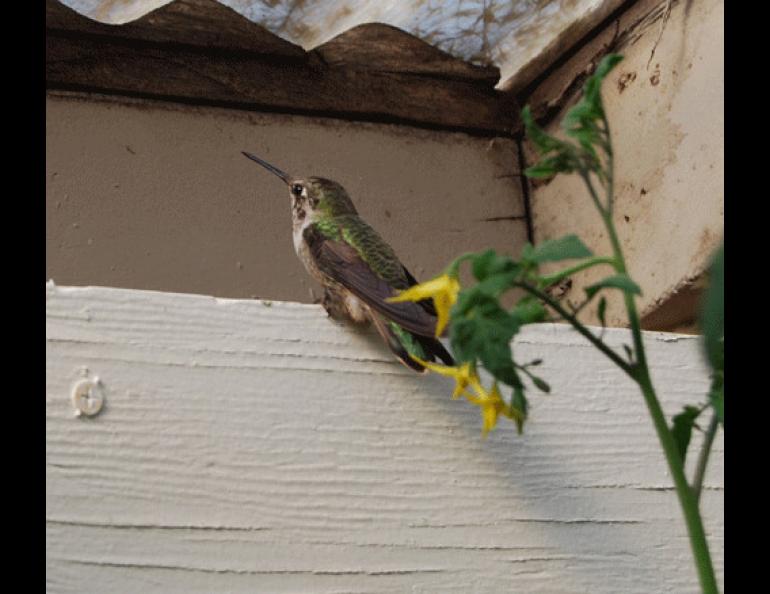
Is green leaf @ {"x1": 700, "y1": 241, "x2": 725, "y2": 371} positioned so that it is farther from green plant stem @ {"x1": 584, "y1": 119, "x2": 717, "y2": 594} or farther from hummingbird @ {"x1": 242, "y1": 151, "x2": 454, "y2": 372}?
hummingbird @ {"x1": 242, "y1": 151, "x2": 454, "y2": 372}

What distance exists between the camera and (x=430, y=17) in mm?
1972

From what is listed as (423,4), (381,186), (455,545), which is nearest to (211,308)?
(455,545)

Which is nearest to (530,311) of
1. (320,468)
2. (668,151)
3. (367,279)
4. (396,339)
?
(320,468)

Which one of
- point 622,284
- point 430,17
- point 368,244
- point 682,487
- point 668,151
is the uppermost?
point 430,17

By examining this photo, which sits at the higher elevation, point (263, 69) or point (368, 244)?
point (263, 69)

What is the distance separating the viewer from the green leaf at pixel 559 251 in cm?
68

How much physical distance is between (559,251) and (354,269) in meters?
1.18

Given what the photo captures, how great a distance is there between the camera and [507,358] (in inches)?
26.5

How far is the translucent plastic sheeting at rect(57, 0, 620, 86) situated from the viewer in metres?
1.94

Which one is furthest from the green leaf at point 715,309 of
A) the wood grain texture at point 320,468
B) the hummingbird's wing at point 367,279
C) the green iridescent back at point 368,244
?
the green iridescent back at point 368,244

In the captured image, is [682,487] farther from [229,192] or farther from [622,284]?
[229,192]

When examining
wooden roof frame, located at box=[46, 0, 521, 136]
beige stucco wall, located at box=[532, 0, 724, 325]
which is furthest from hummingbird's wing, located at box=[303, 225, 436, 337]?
beige stucco wall, located at box=[532, 0, 724, 325]

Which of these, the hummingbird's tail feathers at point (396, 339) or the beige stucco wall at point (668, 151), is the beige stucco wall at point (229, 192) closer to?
the beige stucco wall at point (668, 151)

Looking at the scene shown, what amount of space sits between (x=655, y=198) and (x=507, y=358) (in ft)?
4.91
